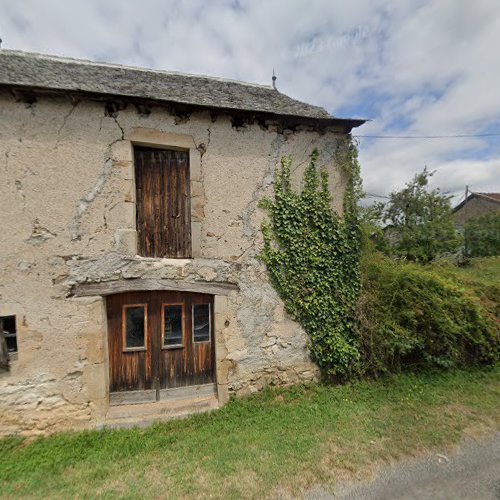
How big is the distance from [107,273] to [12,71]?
139 inches

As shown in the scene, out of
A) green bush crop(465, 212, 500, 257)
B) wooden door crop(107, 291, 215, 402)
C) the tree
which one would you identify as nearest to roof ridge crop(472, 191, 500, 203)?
green bush crop(465, 212, 500, 257)

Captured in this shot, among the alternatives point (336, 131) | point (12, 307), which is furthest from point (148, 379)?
point (336, 131)

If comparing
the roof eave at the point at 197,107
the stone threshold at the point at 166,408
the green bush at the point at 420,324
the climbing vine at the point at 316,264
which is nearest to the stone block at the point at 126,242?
the roof eave at the point at 197,107

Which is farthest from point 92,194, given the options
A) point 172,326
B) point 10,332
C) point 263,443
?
point 263,443

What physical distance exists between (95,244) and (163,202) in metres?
1.27

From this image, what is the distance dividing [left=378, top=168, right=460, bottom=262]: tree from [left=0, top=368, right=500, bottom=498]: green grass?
529 cm

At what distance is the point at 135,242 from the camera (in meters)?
3.89

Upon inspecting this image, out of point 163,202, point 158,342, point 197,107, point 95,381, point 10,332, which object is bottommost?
point 95,381

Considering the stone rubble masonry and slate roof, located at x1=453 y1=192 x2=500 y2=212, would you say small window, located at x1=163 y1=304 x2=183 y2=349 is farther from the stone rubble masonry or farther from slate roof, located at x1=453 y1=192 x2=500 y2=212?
slate roof, located at x1=453 y1=192 x2=500 y2=212

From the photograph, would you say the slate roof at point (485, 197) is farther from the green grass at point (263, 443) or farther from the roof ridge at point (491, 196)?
the green grass at point (263, 443)

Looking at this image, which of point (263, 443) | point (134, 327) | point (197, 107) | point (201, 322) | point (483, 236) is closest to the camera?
point (263, 443)

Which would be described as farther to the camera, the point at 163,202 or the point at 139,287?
the point at 163,202

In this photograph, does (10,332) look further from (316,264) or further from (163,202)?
(316,264)

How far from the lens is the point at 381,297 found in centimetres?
466
